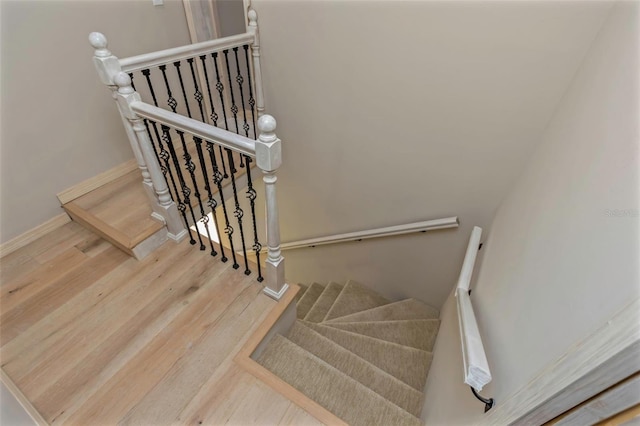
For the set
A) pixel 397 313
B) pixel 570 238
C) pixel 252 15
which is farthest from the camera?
pixel 397 313

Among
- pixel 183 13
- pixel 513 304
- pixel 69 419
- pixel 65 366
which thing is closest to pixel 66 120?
pixel 183 13

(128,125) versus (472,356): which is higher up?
(128,125)

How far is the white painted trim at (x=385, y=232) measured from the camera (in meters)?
2.26

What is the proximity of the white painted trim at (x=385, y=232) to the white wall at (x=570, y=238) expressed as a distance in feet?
1.96

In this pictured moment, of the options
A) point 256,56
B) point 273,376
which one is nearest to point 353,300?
point 273,376

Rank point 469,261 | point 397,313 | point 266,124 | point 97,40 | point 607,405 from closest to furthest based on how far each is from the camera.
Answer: point 607,405, point 266,124, point 97,40, point 469,261, point 397,313

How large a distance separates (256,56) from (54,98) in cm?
146

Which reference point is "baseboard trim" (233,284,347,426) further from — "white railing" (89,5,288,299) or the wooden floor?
"white railing" (89,5,288,299)

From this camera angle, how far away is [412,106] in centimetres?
205

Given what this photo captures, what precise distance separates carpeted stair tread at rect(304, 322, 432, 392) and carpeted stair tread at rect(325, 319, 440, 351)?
16cm

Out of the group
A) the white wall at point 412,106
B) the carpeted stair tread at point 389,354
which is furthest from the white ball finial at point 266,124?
the carpeted stair tread at point 389,354

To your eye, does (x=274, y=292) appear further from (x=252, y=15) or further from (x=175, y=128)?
(x=252, y=15)

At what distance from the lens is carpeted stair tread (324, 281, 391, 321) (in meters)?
2.78

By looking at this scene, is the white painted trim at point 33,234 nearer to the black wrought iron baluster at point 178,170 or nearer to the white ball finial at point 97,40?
the black wrought iron baluster at point 178,170
